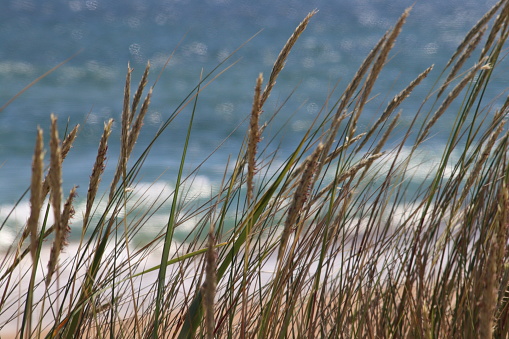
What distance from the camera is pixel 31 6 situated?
5.41m

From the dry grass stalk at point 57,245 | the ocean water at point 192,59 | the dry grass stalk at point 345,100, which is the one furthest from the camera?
the ocean water at point 192,59

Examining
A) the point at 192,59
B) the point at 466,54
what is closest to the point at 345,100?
the point at 466,54

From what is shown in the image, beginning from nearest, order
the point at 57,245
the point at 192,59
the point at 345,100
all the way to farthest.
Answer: the point at 57,245 → the point at 345,100 → the point at 192,59

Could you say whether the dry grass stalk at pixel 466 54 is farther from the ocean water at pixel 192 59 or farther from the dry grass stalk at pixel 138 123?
the ocean water at pixel 192 59

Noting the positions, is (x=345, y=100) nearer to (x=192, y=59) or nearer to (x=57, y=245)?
(x=57, y=245)

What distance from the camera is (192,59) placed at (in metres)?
4.94

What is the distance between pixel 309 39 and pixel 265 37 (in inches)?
15.6

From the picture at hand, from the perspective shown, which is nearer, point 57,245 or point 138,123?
point 57,245

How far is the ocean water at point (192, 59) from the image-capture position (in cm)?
404

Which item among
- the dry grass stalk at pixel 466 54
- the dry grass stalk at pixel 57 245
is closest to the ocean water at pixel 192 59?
the dry grass stalk at pixel 466 54

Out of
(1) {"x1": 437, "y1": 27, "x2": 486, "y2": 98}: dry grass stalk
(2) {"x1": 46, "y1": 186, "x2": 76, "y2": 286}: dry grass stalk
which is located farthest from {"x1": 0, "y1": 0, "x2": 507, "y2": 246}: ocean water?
(2) {"x1": 46, "y1": 186, "x2": 76, "y2": 286}: dry grass stalk

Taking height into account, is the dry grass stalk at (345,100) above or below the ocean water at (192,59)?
below

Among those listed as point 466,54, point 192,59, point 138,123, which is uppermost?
point 192,59

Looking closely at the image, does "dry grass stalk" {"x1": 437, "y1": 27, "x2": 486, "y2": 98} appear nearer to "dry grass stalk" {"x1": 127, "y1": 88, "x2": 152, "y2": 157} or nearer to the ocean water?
"dry grass stalk" {"x1": 127, "y1": 88, "x2": 152, "y2": 157}
